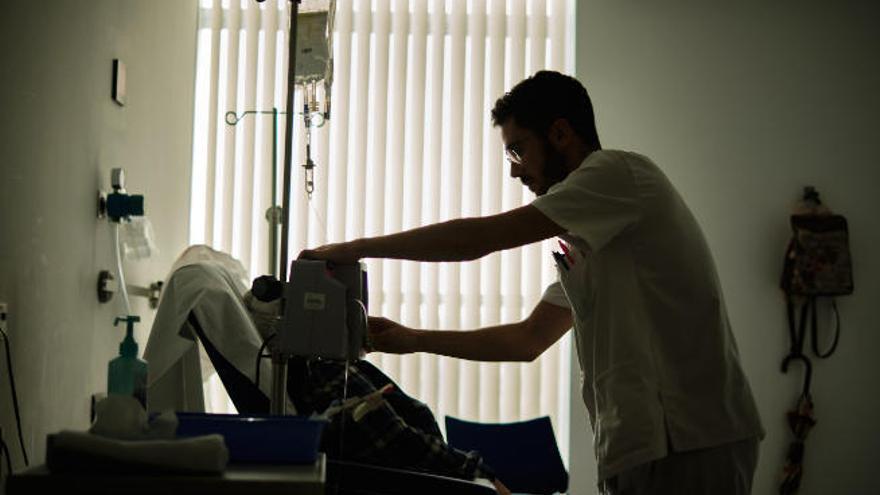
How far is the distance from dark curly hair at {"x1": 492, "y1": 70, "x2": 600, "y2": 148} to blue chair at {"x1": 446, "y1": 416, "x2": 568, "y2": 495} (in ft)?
A: 4.93

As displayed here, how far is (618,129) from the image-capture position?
3.88 m

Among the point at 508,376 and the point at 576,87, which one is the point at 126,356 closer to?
the point at 576,87

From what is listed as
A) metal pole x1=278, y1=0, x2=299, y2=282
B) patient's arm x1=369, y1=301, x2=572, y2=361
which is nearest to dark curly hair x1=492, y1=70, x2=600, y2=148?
metal pole x1=278, y1=0, x2=299, y2=282

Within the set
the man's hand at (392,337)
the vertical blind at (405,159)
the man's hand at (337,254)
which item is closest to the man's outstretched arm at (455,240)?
the man's hand at (337,254)

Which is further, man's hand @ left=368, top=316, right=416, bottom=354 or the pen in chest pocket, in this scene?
man's hand @ left=368, top=316, right=416, bottom=354

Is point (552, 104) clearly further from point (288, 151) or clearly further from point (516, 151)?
point (288, 151)

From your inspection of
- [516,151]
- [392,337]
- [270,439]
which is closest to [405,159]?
[392,337]

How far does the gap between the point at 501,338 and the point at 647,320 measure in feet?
2.29

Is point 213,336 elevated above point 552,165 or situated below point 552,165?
below

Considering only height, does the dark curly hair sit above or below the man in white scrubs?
above

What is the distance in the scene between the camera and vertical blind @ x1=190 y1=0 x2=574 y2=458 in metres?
3.78

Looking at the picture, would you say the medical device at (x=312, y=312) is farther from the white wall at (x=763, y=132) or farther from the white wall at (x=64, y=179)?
the white wall at (x=763, y=132)

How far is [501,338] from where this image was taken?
2.35 metres

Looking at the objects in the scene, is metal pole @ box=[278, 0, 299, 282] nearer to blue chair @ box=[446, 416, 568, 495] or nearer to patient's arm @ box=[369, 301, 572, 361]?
patient's arm @ box=[369, 301, 572, 361]
